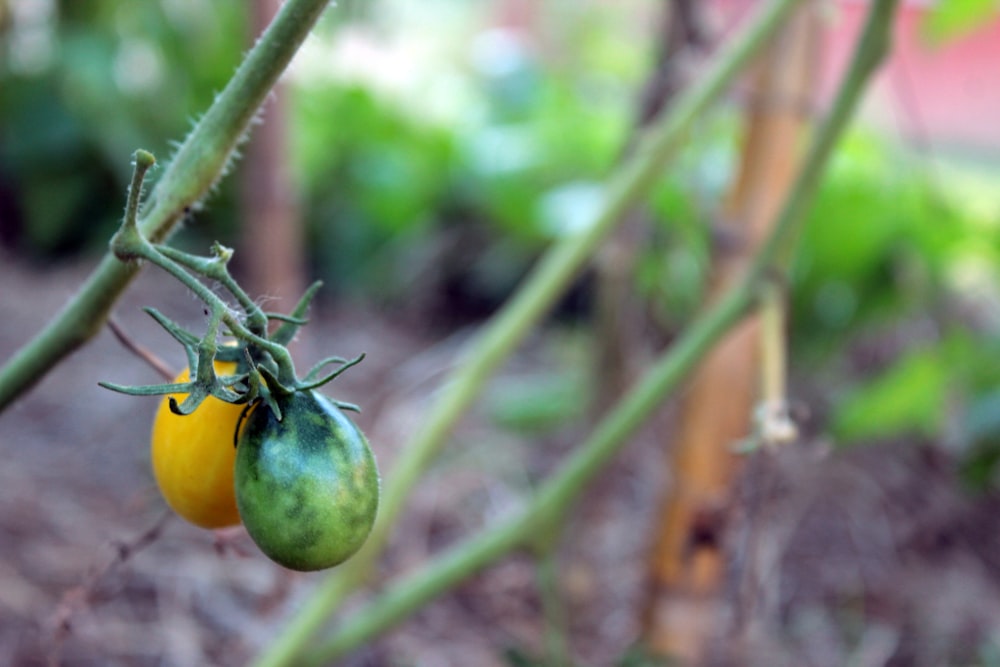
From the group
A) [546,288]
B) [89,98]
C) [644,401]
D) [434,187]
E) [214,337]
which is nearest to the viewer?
[214,337]

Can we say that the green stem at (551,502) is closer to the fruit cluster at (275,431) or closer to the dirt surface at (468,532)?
the dirt surface at (468,532)

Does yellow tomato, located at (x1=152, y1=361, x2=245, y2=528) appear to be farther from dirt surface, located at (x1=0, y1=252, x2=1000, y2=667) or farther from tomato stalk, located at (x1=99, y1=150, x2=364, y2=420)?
dirt surface, located at (x1=0, y1=252, x2=1000, y2=667)

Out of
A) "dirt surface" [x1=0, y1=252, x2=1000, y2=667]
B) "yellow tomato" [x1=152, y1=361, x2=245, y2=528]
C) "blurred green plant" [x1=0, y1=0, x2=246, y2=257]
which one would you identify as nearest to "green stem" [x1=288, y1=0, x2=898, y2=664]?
"dirt surface" [x1=0, y1=252, x2=1000, y2=667]

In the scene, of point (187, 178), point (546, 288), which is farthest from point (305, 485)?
point (546, 288)

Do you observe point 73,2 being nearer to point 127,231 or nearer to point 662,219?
point 662,219

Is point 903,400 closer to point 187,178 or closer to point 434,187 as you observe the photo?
point 187,178

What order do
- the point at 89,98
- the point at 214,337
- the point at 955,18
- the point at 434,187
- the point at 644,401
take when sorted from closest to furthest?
the point at 214,337
the point at 644,401
the point at 955,18
the point at 89,98
the point at 434,187

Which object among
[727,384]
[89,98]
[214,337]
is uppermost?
[214,337]
